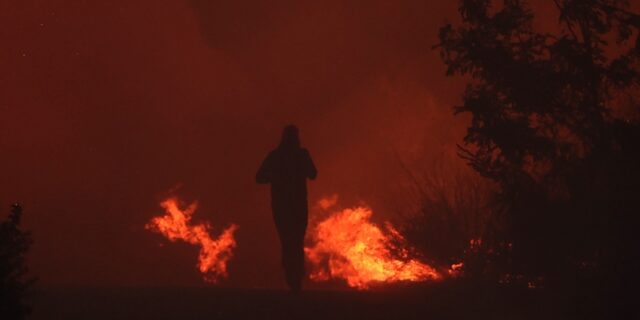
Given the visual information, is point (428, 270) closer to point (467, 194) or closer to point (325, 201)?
point (467, 194)

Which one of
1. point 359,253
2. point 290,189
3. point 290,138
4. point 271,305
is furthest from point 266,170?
point 359,253

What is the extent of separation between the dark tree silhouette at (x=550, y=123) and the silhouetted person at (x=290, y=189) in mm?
2953

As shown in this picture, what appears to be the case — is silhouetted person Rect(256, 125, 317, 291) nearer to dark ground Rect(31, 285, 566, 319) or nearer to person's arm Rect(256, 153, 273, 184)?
person's arm Rect(256, 153, 273, 184)

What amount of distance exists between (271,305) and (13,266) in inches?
165

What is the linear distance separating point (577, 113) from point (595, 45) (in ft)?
3.85

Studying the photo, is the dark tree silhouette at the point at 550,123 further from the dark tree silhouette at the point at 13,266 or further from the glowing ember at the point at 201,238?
the glowing ember at the point at 201,238

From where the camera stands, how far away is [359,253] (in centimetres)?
3653

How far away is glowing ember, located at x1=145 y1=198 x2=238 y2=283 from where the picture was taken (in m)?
58.2

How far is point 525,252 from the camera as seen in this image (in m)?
17.2

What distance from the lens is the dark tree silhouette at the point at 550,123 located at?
16.8m

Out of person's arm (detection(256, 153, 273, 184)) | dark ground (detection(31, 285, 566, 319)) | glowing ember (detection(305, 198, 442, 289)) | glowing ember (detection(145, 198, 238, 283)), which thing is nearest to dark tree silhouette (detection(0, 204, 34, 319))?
dark ground (detection(31, 285, 566, 319))

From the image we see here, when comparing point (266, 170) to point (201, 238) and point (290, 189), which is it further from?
point (201, 238)

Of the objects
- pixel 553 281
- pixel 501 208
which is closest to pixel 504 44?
pixel 501 208

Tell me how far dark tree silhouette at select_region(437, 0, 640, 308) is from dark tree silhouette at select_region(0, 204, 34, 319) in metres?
8.37
